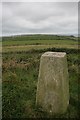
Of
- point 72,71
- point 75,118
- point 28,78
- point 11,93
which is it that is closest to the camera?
point 75,118

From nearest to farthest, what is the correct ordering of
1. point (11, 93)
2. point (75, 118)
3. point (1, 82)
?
point (75, 118), point (11, 93), point (1, 82)

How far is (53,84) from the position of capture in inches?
256

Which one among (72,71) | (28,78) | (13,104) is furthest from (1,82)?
(72,71)

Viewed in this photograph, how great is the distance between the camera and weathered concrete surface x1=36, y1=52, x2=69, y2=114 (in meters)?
6.49

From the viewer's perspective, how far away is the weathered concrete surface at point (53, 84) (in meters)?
6.49

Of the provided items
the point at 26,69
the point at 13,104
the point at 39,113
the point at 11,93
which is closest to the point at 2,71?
the point at 26,69

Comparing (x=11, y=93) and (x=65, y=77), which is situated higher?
(x=65, y=77)

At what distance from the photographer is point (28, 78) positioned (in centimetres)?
971

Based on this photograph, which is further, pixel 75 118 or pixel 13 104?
pixel 13 104

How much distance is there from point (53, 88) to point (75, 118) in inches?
43.0

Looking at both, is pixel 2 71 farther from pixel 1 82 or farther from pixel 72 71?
pixel 72 71

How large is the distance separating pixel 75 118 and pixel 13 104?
2.03 metres

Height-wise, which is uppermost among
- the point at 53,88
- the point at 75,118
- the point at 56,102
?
the point at 53,88

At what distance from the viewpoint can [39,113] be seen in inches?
258
